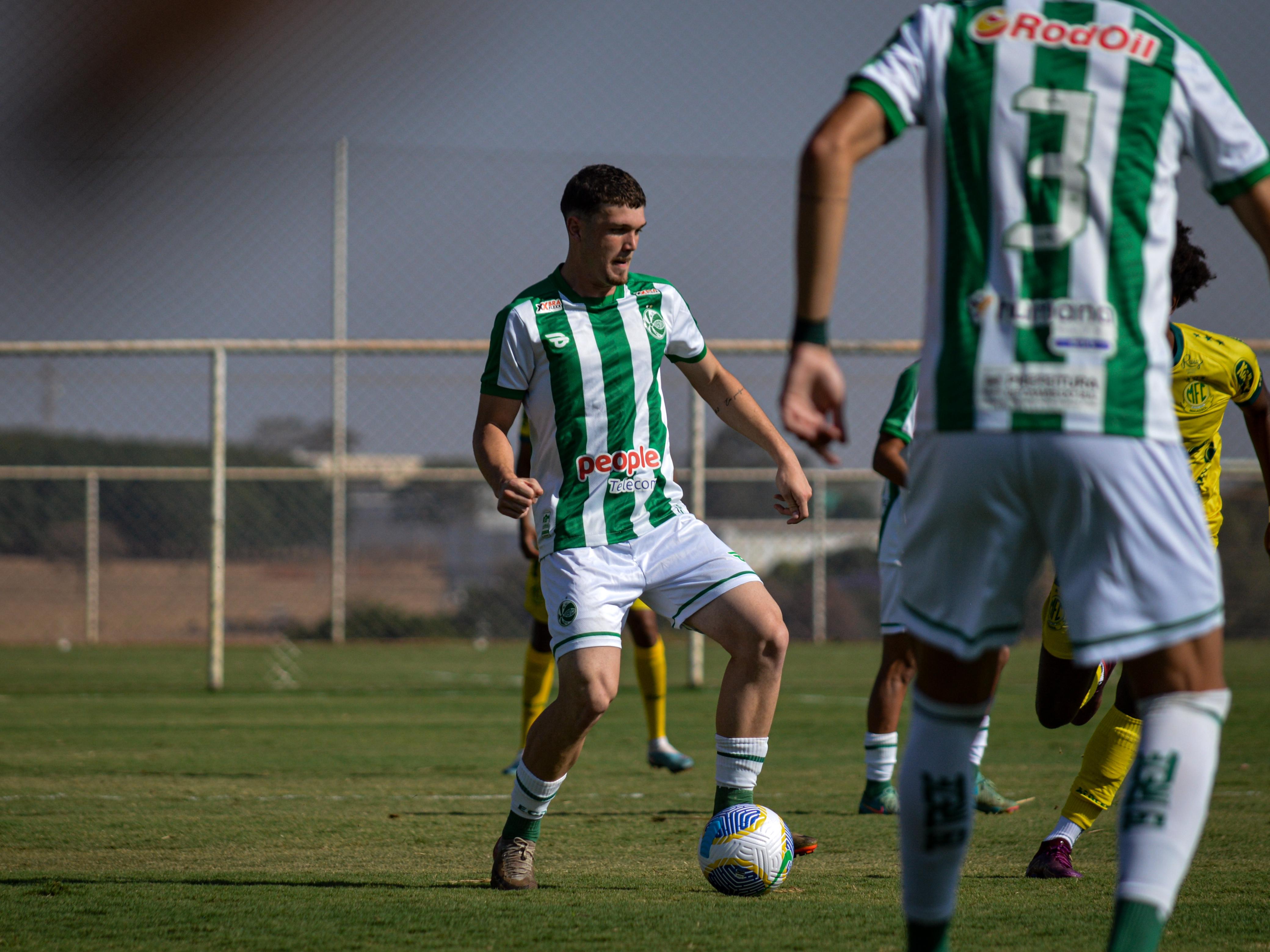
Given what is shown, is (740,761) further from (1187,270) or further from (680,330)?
(1187,270)

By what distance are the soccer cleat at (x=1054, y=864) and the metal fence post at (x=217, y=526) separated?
26.6ft

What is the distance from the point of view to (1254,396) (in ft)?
14.6

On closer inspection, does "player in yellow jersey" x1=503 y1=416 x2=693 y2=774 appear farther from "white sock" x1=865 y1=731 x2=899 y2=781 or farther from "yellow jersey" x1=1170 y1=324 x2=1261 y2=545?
"yellow jersey" x1=1170 y1=324 x2=1261 y2=545

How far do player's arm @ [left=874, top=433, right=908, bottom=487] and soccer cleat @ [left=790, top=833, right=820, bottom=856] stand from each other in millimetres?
1178

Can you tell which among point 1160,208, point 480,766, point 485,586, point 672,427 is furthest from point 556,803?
point 485,586

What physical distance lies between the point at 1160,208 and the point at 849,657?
13.3 m

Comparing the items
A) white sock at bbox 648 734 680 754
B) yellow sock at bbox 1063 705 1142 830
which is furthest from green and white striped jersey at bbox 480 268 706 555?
white sock at bbox 648 734 680 754

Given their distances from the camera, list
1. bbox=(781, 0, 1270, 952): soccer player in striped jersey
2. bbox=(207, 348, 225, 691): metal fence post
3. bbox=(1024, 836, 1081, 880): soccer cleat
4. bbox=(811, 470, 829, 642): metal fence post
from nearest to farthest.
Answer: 1. bbox=(781, 0, 1270, 952): soccer player in striped jersey
2. bbox=(1024, 836, 1081, 880): soccer cleat
3. bbox=(207, 348, 225, 691): metal fence post
4. bbox=(811, 470, 829, 642): metal fence post

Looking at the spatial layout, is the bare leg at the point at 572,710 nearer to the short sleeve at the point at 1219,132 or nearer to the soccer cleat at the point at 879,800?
the soccer cleat at the point at 879,800

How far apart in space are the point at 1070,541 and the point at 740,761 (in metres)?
1.89

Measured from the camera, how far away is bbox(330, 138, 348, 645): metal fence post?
15828 millimetres

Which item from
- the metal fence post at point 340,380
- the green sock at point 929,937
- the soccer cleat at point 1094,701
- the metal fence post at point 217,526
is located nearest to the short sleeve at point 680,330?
the soccer cleat at point 1094,701

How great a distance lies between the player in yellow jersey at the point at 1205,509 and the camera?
4078mm

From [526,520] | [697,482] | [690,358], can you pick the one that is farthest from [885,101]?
[697,482]
